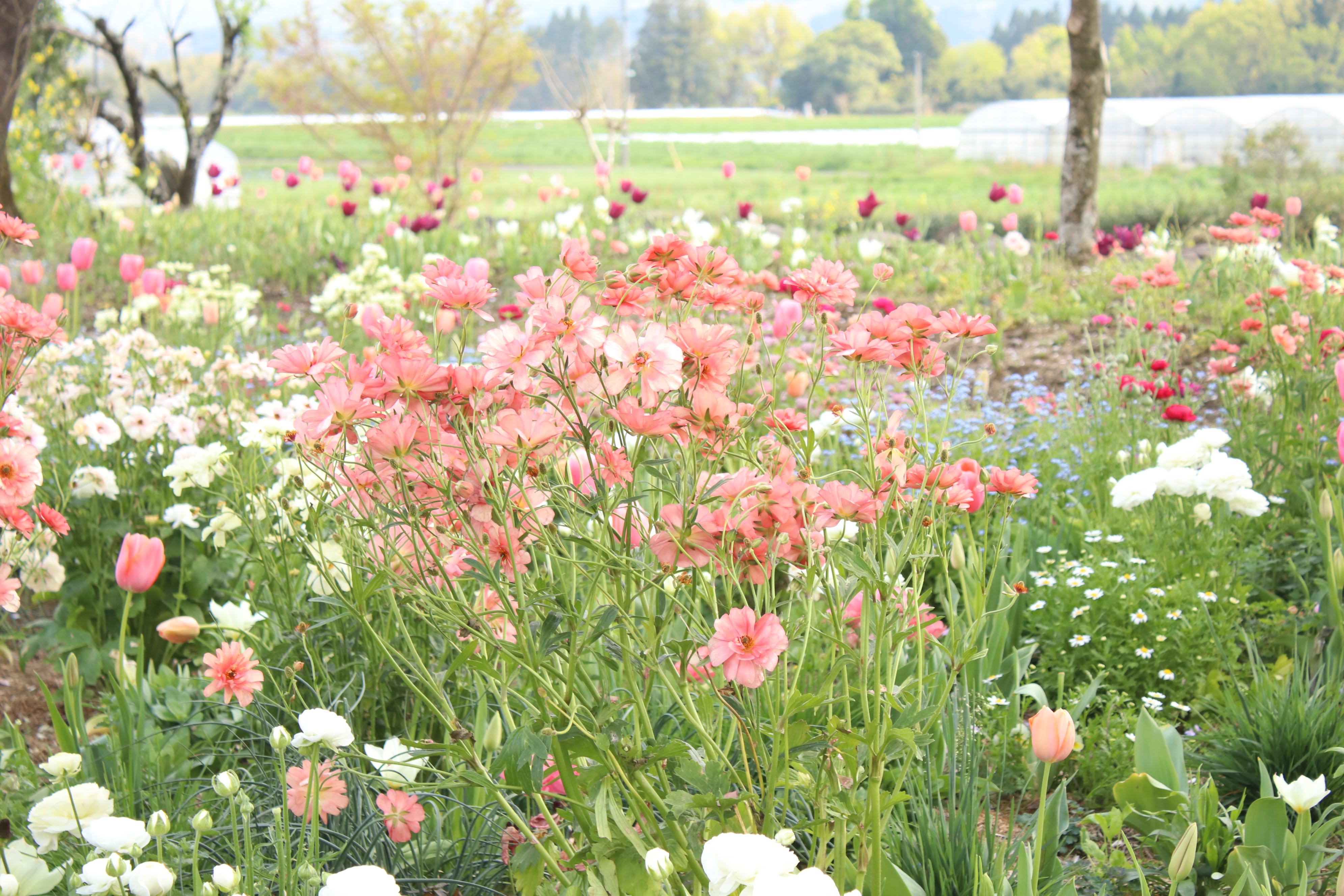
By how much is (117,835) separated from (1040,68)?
230 ft

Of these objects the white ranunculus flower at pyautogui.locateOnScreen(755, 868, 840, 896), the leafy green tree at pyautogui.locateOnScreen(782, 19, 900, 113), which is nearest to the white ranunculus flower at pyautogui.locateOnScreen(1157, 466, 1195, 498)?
the white ranunculus flower at pyautogui.locateOnScreen(755, 868, 840, 896)

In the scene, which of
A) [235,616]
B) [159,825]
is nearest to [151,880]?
[159,825]

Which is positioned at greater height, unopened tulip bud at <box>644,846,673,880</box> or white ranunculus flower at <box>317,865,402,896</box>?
white ranunculus flower at <box>317,865,402,896</box>

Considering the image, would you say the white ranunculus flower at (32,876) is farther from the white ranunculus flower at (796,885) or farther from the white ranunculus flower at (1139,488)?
the white ranunculus flower at (1139,488)

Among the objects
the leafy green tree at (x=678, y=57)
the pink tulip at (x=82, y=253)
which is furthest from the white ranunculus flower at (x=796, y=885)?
the leafy green tree at (x=678, y=57)

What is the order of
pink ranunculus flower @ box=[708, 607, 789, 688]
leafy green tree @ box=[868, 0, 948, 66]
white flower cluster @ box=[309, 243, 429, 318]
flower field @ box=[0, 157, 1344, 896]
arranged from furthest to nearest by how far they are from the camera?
1. leafy green tree @ box=[868, 0, 948, 66]
2. white flower cluster @ box=[309, 243, 429, 318]
3. flower field @ box=[0, 157, 1344, 896]
4. pink ranunculus flower @ box=[708, 607, 789, 688]

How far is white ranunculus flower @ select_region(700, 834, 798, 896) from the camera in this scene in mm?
→ 943

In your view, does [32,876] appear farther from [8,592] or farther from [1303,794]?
[1303,794]

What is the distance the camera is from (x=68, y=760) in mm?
1371

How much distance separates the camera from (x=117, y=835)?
1.16 metres

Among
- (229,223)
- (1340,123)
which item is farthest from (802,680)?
(1340,123)

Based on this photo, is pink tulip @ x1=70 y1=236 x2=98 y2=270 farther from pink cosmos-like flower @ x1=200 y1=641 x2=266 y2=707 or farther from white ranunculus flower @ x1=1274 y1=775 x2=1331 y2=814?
white ranunculus flower @ x1=1274 y1=775 x2=1331 y2=814

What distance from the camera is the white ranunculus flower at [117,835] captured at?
1149 mm

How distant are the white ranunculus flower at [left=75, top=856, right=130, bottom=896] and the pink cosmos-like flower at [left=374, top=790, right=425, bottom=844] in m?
0.38
